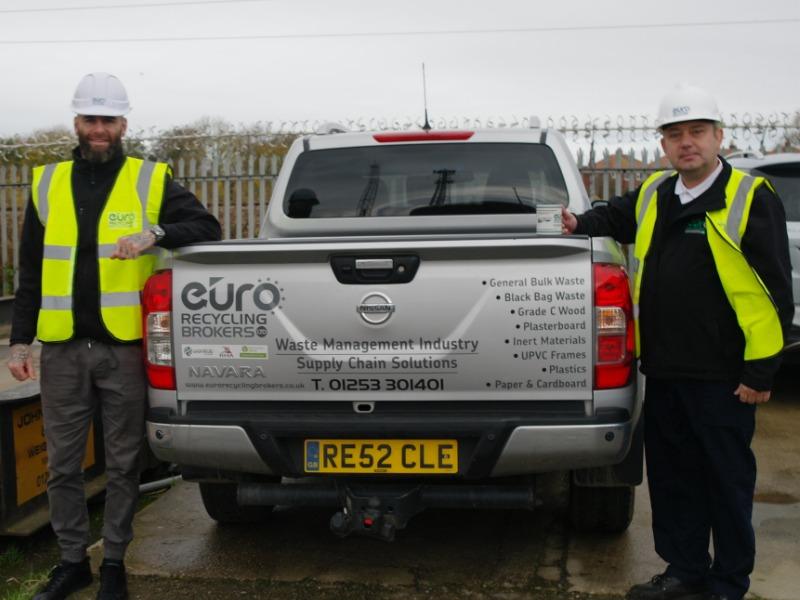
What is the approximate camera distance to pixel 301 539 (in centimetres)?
432

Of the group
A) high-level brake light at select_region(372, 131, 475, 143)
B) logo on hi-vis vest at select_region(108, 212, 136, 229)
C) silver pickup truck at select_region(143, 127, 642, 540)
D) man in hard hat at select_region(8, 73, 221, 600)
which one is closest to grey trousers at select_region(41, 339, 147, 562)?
man in hard hat at select_region(8, 73, 221, 600)

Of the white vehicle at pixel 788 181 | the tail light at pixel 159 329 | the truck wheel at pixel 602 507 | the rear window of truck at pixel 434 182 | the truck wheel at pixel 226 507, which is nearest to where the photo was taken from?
the tail light at pixel 159 329

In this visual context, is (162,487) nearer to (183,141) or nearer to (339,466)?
(339,466)

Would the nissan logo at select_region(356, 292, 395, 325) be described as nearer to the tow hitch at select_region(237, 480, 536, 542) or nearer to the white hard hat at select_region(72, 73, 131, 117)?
the tow hitch at select_region(237, 480, 536, 542)

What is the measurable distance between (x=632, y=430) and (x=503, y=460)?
0.51m

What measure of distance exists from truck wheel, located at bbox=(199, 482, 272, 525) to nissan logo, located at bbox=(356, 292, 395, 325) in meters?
1.32

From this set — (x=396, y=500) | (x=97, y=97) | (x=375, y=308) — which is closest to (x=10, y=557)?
(x=396, y=500)

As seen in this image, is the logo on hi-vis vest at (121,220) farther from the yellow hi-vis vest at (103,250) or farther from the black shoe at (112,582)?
the black shoe at (112,582)

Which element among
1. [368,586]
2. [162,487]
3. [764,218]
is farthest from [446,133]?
[162,487]

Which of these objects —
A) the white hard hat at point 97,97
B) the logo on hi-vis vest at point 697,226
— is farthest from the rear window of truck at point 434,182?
the white hard hat at point 97,97

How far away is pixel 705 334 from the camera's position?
3.33 metres

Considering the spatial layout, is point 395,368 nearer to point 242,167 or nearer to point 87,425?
point 87,425

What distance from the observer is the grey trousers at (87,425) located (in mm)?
3611

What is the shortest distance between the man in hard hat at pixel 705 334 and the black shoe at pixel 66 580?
2166mm
